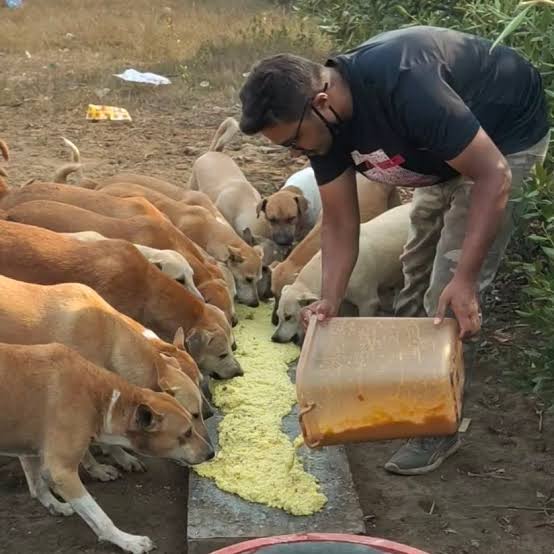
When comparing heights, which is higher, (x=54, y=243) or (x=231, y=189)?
(x=54, y=243)

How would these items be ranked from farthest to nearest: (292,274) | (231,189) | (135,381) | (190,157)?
(190,157)
(231,189)
(292,274)
(135,381)

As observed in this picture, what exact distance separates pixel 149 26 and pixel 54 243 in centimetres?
1325

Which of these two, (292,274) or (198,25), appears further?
(198,25)

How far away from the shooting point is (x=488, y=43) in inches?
186

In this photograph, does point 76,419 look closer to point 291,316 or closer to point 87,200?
point 291,316

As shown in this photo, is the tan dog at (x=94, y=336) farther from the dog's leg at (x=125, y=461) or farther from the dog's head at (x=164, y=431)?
the dog's head at (x=164, y=431)

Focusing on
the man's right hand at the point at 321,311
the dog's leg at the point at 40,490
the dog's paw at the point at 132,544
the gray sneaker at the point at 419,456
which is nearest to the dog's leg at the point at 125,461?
the dog's leg at the point at 40,490

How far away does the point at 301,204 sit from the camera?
850cm

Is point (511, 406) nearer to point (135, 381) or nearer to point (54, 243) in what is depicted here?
point (135, 381)

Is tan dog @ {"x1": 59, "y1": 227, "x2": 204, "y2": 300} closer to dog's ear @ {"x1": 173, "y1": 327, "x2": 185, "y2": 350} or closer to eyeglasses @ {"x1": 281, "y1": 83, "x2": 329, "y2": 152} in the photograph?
dog's ear @ {"x1": 173, "y1": 327, "x2": 185, "y2": 350}

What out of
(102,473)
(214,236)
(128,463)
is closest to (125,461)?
(128,463)

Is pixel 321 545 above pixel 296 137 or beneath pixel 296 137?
beneath

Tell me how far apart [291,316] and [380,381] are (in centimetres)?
278

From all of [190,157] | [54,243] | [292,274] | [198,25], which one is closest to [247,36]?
[198,25]
